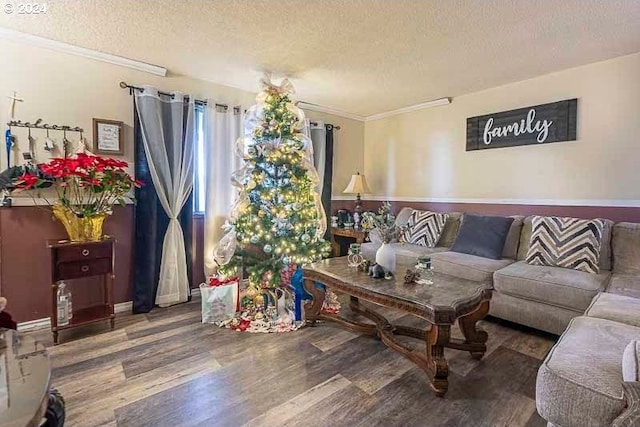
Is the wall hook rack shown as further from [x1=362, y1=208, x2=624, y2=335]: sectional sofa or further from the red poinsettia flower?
[x1=362, y1=208, x2=624, y2=335]: sectional sofa

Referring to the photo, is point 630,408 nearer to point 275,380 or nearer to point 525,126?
point 275,380

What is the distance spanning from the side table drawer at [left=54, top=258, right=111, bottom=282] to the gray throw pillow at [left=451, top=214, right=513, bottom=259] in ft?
10.5

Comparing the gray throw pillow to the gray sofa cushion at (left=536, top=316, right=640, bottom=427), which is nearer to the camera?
the gray sofa cushion at (left=536, top=316, right=640, bottom=427)

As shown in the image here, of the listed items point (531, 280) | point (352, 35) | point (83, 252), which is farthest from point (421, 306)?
point (83, 252)

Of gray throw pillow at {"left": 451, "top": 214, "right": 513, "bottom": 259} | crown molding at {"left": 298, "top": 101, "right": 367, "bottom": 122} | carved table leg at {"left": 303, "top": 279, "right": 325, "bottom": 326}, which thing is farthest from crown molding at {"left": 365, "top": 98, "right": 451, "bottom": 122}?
carved table leg at {"left": 303, "top": 279, "right": 325, "bottom": 326}

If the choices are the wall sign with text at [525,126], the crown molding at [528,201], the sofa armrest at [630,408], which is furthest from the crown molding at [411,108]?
the sofa armrest at [630,408]

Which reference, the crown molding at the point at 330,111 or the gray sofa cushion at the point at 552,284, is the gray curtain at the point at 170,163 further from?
the gray sofa cushion at the point at 552,284

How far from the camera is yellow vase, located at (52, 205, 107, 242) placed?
2.32m

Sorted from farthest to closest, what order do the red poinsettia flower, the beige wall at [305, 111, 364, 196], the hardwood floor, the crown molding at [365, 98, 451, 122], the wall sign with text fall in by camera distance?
the beige wall at [305, 111, 364, 196] < the crown molding at [365, 98, 451, 122] < the wall sign with text < the red poinsettia flower < the hardwood floor

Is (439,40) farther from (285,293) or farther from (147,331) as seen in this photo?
(147,331)

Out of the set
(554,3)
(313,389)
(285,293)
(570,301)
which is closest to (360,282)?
(313,389)

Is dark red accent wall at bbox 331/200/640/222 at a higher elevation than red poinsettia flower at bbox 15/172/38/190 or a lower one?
lower

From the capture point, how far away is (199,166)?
319 cm

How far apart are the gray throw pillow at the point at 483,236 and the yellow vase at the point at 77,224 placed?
10.8ft
